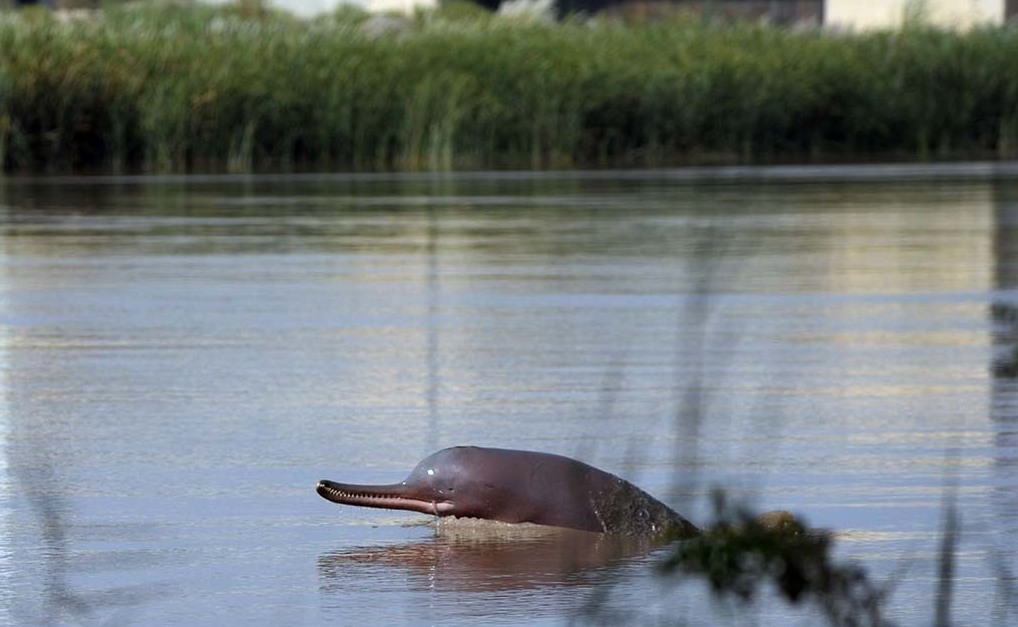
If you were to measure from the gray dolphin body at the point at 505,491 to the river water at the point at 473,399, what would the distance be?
85 millimetres

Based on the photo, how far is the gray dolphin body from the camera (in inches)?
199

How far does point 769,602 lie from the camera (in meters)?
4.41

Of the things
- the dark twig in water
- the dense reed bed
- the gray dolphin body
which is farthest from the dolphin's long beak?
the dense reed bed

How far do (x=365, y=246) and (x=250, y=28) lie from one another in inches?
578

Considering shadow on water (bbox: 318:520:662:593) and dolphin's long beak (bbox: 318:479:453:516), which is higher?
dolphin's long beak (bbox: 318:479:453:516)

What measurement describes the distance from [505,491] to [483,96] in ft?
62.7

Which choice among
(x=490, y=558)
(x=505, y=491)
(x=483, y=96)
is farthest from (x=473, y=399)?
(x=483, y=96)

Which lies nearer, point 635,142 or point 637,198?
point 637,198

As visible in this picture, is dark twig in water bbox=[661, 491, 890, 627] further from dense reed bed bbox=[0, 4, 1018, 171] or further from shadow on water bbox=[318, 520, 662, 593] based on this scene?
dense reed bed bbox=[0, 4, 1018, 171]

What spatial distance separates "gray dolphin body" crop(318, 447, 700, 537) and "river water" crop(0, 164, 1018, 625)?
0.09 meters

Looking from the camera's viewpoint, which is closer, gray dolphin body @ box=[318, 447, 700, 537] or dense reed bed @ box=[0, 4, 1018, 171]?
gray dolphin body @ box=[318, 447, 700, 537]

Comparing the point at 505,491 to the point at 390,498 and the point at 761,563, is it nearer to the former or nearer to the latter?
the point at 390,498

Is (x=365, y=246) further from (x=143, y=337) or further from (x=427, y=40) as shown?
(x=427, y=40)

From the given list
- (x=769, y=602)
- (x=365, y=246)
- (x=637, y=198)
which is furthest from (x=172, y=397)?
(x=637, y=198)
